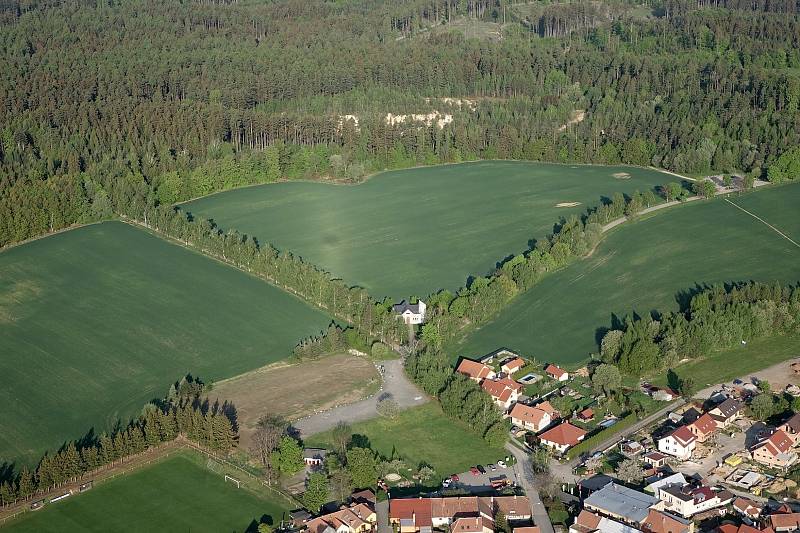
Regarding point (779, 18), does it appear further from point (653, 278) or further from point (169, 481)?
point (169, 481)

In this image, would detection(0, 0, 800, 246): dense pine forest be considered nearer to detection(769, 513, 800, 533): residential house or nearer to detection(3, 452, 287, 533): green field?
detection(3, 452, 287, 533): green field

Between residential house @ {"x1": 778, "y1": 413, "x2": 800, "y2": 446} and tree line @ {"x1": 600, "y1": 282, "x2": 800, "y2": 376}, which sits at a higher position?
tree line @ {"x1": 600, "y1": 282, "x2": 800, "y2": 376}

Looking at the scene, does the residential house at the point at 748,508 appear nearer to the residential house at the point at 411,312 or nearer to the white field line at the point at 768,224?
the residential house at the point at 411,312

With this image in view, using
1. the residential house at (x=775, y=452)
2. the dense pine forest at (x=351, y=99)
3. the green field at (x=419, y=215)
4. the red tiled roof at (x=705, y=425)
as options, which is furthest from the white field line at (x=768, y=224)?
the residential house at (x=775, y=452)

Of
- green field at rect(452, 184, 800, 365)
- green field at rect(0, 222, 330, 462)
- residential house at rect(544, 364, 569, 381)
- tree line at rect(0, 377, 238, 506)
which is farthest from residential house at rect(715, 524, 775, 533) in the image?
green field at rect(0, 222, 330, 462)

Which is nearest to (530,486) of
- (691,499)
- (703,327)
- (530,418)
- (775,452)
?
(530,418)

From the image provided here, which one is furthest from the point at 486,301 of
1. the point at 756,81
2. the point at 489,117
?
the point at 756,81
